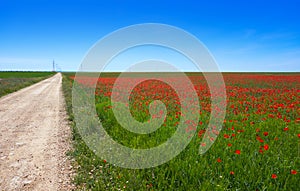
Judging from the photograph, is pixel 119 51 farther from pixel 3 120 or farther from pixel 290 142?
pixel 3 120

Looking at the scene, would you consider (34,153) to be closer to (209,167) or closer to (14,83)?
(209,167)

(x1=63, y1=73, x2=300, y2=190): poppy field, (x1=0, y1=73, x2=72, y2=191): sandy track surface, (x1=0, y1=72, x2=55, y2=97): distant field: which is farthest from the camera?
(x1=0, y1=72, x2=55, y2=97): distant field

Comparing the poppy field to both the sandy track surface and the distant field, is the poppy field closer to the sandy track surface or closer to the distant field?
Result: the sandy track surface

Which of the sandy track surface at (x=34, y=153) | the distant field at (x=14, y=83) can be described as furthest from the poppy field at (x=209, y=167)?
the distant field at (x=14, y=83)

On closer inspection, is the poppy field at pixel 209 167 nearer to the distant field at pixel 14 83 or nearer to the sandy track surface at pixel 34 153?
the sandy track surface at pixel 34 153

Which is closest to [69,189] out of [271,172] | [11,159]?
[11,159]

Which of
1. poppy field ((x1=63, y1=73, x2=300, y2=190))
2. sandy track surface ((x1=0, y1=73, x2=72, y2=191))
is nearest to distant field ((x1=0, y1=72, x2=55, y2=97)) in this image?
sandy track surface ((x1=0, y1=73, x2=72, y2=191))

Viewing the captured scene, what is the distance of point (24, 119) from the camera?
821 cm

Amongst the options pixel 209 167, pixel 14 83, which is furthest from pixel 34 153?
pixel 14 83

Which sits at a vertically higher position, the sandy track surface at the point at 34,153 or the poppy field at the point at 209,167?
the poppy field at the point at 209,167

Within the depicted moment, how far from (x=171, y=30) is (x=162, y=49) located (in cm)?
76

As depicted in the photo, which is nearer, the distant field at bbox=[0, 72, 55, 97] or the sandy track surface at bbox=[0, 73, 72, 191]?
the sandy track surface at bbox=[0, 73, 72, 191]

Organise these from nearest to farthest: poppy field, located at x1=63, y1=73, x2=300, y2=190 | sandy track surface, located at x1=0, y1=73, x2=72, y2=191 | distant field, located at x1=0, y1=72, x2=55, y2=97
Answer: poppy field, located at x1=63, y1=73, x2=300, y2=190 → sandy track surface, located at x1=0, y1=73, x2=72, y2=191 → distant field, located at x1=0, y1=72, x2=55, y2=97

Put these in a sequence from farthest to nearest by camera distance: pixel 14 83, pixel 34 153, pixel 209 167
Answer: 1. pixel 14 83
2. pixel 34 153
3. pixel 209 167
